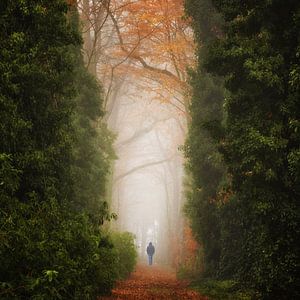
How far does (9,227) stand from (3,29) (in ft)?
16.6

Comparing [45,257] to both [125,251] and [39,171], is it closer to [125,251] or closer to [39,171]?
[39,171]

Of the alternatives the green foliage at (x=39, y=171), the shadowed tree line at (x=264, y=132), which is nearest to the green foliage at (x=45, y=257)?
the green foliage at (x=39, y=171)

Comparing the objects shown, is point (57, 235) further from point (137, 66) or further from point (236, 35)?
point (137, 66)

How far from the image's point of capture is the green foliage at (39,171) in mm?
6832

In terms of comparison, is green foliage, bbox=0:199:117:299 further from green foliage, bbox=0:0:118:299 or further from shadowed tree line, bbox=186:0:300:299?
shadowed tree line, bbox=186:0:300:299

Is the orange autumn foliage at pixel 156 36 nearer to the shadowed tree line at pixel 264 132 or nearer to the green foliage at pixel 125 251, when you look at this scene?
the shadowed tree line at pixel 264 132

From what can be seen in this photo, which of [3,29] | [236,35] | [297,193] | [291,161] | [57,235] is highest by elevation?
[236,35]

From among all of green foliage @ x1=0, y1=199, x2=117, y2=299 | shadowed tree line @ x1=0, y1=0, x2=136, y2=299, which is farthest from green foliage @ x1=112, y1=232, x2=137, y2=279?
green foliage @ x1=0, y1=199, x2=117, y2=299

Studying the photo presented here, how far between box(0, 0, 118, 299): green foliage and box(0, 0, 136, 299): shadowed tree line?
21 mm

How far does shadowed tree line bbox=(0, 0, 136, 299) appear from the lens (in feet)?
22.4

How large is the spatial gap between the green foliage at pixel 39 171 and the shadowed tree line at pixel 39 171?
21mm

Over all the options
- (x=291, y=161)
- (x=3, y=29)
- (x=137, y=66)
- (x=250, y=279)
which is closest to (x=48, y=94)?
(x=3, y=29)

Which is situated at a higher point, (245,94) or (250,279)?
(245,94)

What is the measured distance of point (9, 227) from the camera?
23.9 feet
